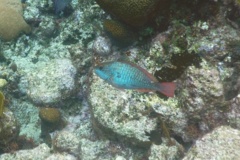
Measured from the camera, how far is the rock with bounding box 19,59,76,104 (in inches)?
225

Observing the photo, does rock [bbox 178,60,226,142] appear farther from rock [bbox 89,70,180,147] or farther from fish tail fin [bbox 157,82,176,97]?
fish tail fin [bbox 157,82,176,97]

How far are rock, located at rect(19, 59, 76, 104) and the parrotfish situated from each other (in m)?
2.90

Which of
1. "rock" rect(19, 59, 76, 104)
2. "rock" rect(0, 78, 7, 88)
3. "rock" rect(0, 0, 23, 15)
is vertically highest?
"rock" rect(0, 0, 23, 15)

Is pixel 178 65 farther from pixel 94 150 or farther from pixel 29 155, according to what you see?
pixel 29 155

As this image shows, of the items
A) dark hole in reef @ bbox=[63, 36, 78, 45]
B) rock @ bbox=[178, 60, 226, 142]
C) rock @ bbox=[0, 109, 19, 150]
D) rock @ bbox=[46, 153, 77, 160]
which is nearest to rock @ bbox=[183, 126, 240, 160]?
rock @ bbox=[178, 60, 226, 142]

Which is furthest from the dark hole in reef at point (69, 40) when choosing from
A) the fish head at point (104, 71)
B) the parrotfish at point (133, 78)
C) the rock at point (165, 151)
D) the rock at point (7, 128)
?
Answer: the parrotfish at point (133, 78)

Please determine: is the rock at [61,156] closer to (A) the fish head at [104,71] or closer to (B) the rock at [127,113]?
(B) the rock at [127,113]

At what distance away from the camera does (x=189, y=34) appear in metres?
4.59

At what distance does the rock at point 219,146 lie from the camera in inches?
129

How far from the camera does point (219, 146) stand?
132 inches

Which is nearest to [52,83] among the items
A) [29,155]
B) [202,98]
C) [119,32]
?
[29,155]

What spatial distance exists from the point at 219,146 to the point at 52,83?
354 cm

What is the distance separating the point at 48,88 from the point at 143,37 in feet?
7.14

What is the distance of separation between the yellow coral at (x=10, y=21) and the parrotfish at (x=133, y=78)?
196 inches
